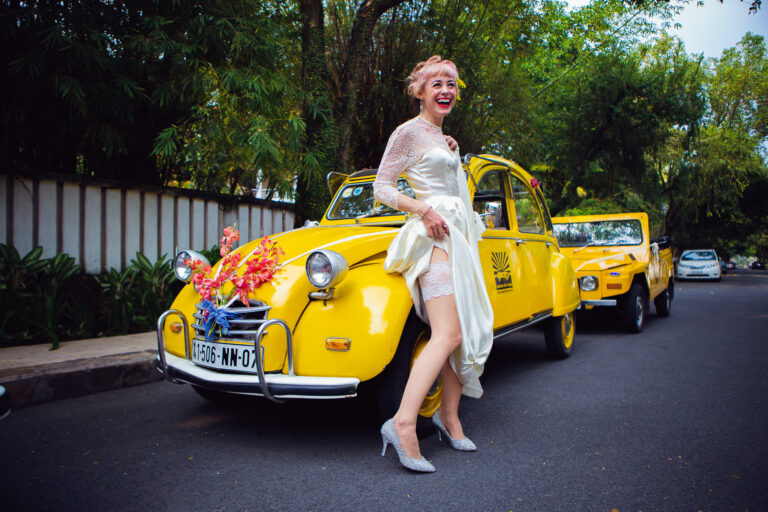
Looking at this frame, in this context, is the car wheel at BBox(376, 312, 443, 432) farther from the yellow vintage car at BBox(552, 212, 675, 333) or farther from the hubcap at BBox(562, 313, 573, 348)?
the yellow vintage car at BBox(552, 212, 675, 333)

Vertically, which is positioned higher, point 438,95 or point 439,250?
point 438,95

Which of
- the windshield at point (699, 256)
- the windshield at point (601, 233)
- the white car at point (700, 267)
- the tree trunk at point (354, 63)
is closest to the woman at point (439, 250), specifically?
the tree trunk at point (354, 63)

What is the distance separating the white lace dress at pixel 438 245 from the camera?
276cm

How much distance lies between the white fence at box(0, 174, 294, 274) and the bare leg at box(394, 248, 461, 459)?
475 cm

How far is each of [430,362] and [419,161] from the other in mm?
1057

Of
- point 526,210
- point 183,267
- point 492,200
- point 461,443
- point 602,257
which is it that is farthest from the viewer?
point 602,257

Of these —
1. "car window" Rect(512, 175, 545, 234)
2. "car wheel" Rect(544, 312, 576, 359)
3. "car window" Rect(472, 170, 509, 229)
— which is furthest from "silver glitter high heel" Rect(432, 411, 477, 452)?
"car wheel" Rect(544, 312, 576, 359)

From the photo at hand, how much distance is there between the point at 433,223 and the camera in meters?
2.66

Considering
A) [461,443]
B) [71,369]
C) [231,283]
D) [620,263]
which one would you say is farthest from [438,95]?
[620,263]

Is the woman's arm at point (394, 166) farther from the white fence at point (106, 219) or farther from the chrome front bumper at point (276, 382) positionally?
the white fence at point (106, 219)

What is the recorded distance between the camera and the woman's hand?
2664 mm

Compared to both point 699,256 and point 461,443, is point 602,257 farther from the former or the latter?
point 699,256

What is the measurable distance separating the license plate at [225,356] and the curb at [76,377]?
837 millimetres

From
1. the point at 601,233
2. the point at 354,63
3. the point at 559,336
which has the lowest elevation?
the point at 559,336
